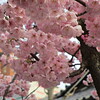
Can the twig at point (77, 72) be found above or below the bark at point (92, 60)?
below

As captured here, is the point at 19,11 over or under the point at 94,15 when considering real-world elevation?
over

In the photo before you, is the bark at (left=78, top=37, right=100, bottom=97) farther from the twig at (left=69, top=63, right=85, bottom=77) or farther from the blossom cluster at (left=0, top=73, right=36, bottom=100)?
the blossom cluster at (left=0, top=73, right=36, bottom=100)

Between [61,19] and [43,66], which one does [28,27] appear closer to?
[43,66]

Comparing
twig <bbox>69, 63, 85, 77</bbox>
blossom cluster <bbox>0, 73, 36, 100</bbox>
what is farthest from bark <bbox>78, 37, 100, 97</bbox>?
blossom cluster <bbox>0, 73, 36, 100</bbox>

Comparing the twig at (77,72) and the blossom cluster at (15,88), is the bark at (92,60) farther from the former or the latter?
the blossom cluster at (15,88)

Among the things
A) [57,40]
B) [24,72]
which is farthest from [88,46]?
[24,72]

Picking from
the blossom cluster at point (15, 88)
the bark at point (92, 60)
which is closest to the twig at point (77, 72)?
the bark at point (92, 60)

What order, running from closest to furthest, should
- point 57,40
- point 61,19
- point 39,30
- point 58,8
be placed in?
1. point 58,8
2. point 61,19
3. point 39,30
4. point 57,40

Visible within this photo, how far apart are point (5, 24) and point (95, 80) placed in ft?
3.81

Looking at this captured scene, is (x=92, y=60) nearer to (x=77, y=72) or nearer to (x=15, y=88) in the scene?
(x=77, y=72)

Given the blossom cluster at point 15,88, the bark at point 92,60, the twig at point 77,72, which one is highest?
the blossom cluster at point 15,88

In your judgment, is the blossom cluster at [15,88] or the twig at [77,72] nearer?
the twig at [77,72]

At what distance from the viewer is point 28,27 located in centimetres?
260

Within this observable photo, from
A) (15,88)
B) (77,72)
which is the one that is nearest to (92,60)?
(77,72)
